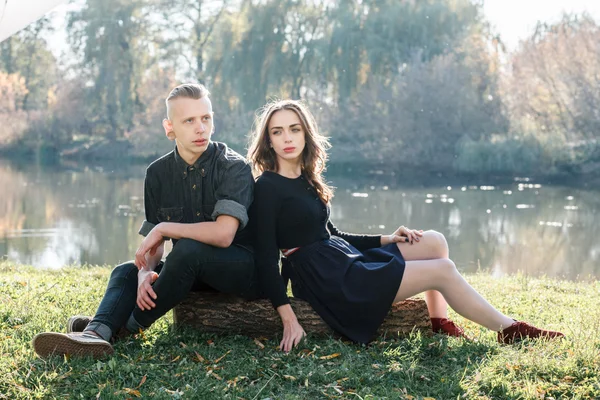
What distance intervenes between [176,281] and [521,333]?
1548 millimetres

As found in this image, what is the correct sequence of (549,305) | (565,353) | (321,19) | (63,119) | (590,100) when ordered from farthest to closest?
(63,119) < (321,19) < (590,100) < (549,305) < (565,353)

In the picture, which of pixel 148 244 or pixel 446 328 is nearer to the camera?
pixel 148 244

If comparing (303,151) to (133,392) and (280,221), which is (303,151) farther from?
(133,392)

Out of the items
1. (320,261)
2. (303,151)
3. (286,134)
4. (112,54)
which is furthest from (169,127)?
(112,54)

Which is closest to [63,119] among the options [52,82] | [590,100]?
[52,82]

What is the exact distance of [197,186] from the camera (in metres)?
3.14

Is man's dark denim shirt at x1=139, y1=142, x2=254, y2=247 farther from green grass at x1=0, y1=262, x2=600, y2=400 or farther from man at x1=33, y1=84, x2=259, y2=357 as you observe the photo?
green grass at x1=0, y1=262, x2=600, y2=400

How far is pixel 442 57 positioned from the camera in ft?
76.2

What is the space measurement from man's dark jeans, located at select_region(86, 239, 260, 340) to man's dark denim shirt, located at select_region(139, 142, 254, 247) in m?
0.17

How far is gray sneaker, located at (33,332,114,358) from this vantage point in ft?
8.95

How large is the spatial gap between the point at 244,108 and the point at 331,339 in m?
23.5

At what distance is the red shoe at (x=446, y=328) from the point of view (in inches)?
128

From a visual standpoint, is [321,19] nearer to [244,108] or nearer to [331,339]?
[244,108]

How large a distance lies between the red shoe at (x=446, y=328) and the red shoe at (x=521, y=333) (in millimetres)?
205
